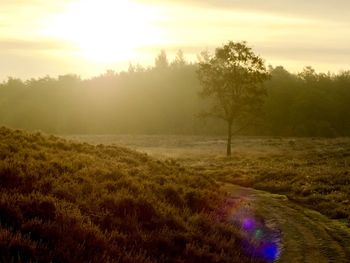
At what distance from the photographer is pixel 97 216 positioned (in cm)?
1370

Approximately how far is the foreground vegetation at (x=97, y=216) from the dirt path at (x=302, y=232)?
147cm

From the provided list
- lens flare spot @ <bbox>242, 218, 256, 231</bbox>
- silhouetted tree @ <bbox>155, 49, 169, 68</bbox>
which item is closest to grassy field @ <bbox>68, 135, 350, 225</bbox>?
lens flare spot @ <bbox>242, 218, 256, 231</bbox>

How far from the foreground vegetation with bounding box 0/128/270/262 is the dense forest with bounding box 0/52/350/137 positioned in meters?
76.5

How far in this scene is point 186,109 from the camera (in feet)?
367

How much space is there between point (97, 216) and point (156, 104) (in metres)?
103

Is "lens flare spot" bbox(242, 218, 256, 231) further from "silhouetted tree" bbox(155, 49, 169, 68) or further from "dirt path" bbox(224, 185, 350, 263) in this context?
"silhouetted tree" bbox(155, 49, 169, 68)

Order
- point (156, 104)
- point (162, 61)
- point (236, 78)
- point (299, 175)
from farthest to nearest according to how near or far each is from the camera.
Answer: point (162, 61), point (156, 104), point (236, 78), point (299, 175)

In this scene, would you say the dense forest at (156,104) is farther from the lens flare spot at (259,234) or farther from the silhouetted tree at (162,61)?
the lens flare spot at (259,234)

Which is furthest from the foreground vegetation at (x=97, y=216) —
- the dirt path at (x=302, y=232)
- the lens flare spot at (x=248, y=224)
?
the dirt path at (x=302, y=232)

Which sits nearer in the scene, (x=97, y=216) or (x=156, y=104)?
(x=97, y=216)

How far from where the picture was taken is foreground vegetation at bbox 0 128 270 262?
10789mm

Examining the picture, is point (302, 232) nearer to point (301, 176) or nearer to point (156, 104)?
point (301, 176)

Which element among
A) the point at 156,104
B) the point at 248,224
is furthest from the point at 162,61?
the point at 248,224

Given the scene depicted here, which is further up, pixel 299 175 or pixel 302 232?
pixel 299 175
